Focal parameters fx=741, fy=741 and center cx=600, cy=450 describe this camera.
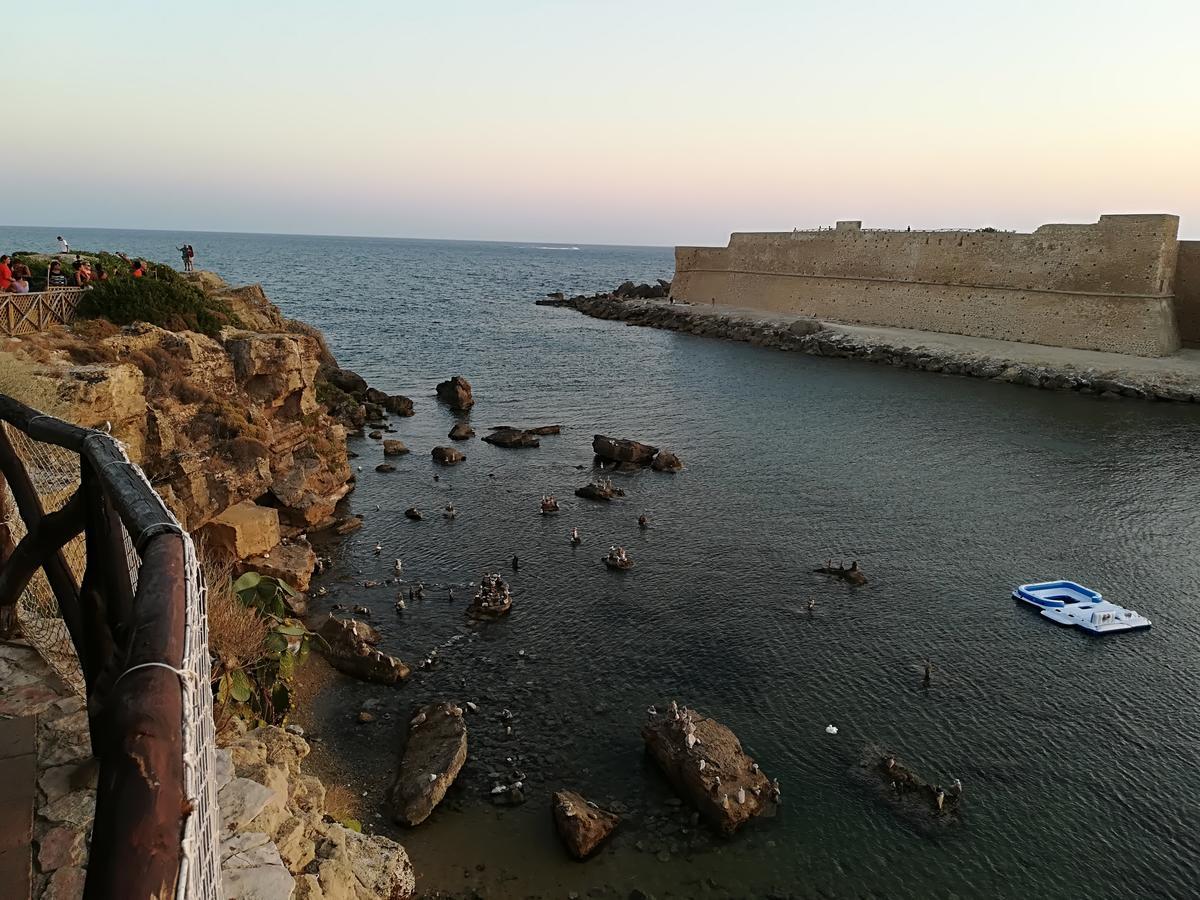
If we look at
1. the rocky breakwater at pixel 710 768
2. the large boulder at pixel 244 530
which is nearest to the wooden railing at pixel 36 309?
the large boulder at pixel 244 530

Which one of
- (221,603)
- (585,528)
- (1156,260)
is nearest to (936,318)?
(1156,260)

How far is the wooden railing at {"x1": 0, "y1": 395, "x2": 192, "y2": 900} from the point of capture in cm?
150

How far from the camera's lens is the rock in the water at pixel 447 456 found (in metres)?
33.0

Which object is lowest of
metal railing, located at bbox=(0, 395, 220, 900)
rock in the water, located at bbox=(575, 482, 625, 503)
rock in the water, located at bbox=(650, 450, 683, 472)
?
rock in the water, located at bbox=(575, 482, 625, 503)

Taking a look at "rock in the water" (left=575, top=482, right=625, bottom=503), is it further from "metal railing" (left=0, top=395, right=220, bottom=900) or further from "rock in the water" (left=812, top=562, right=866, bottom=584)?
"metal railing" (left=0, top=395, right=220, bottom=900)

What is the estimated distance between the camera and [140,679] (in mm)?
1724

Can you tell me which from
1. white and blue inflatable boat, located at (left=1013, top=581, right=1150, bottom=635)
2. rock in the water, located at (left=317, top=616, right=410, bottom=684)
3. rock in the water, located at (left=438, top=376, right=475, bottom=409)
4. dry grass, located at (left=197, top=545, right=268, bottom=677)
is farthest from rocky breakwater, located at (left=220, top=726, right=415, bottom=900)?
rock in the water, located at (left=438, top=376, right=475, bottom=409)

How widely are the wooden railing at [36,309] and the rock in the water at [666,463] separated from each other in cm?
2162

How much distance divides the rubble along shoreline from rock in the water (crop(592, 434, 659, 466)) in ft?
104

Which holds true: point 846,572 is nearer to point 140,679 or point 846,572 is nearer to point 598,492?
point 598,492

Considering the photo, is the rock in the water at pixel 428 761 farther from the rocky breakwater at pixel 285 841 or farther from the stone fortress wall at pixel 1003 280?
the stone fortress wall at pixel 1003 280

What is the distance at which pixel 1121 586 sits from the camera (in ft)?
73.8

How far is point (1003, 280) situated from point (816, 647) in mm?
51095

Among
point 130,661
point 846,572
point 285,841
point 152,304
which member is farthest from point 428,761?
point 152,304
